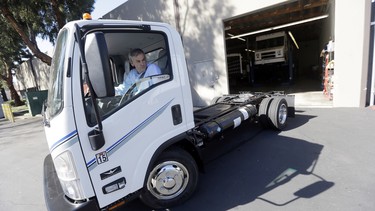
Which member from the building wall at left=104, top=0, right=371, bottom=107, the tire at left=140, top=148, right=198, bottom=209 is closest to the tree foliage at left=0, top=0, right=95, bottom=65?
the building wall at left=104, top=0, right=371, bottom=107

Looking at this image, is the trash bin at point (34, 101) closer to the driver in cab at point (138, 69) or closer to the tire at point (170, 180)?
the driver in cab at point (138, 69)

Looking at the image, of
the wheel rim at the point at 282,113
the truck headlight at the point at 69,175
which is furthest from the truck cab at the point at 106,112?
the wheel rim at the point at 282,113

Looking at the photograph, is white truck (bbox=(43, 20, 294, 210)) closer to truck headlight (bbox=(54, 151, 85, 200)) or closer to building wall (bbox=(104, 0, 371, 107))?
truck headlight (bbox=(54, 151, 85, 200))

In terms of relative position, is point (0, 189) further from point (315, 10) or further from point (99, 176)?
point (315, 10)

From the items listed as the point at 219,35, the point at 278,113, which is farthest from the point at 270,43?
the point at 278,113

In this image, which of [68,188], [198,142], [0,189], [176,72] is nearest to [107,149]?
[68,188]

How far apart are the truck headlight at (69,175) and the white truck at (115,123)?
0.03 ft

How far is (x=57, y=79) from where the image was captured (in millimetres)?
2342

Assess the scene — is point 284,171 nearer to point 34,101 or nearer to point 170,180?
point 170,180

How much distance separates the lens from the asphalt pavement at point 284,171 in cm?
292

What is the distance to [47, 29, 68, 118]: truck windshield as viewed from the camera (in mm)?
2230

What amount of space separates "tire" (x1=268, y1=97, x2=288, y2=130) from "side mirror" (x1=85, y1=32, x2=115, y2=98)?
4331mm

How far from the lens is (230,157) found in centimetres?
442

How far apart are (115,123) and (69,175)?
2.30 ft
